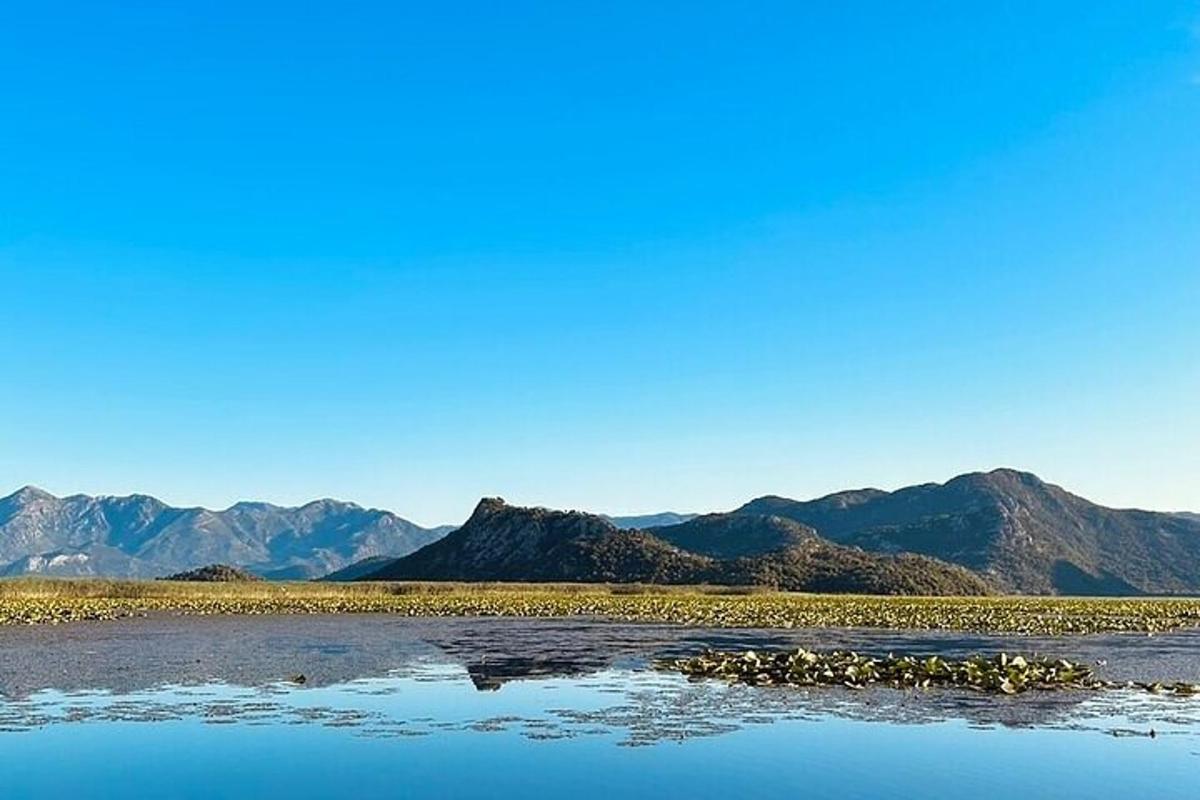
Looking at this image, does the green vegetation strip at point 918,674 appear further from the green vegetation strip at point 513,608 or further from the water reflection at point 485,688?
the green vegetation strip at point 513,608

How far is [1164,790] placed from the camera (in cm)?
1902

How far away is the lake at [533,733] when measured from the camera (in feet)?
62.6

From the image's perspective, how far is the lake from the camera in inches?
751

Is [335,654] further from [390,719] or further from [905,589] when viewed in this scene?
[905,589]

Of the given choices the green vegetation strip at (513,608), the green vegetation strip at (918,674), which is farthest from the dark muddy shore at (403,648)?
the green vegetation strip at (513,608)

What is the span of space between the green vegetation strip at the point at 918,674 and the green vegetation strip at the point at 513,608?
84.9ft

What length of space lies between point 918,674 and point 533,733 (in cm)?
1492

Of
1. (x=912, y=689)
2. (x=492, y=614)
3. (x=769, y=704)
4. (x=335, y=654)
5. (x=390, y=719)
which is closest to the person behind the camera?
(x=390, y=719)

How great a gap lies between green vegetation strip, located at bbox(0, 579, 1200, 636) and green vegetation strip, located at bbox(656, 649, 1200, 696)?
2587 cm

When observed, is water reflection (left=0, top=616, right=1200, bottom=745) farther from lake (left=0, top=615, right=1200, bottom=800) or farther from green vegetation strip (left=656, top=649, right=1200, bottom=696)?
green vegetation strip (left=656, top=649, right=1200, bottom=696)

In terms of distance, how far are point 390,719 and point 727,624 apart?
132ft

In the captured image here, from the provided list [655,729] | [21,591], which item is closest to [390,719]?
[655,729]

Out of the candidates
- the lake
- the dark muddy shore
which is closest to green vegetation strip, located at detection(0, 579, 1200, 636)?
the dark muddy shore

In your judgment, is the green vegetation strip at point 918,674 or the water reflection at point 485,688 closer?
the water reflection at point 485,688
